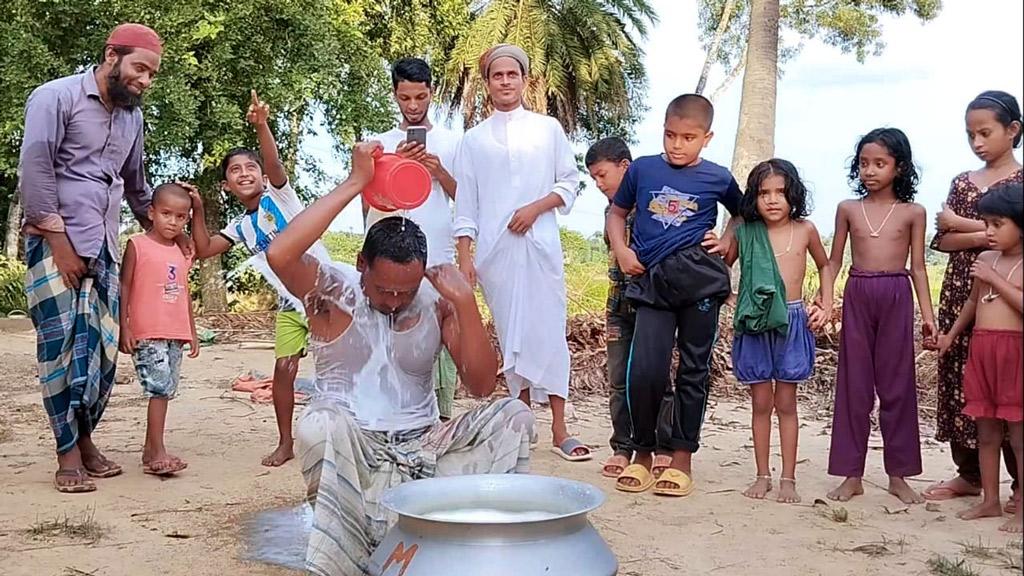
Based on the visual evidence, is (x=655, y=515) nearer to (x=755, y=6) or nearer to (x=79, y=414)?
(x=79, y=414)

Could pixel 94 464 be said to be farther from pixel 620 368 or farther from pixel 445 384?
pixel 620 368

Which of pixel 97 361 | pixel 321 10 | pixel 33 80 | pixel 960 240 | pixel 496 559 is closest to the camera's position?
pixel 496 559

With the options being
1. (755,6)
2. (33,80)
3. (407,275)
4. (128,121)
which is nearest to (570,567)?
(407,275)

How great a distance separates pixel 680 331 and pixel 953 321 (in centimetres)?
100

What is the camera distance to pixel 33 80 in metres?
10.8

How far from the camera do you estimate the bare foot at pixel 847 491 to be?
3.66 meters

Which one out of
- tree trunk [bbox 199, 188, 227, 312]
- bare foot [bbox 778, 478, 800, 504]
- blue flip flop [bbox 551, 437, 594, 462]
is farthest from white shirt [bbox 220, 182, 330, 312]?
tree trunk [bbox 199, 188, 227, 312]

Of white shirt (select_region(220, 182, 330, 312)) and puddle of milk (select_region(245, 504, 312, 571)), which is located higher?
white shirt (select_region(220, 182, 330, 312))

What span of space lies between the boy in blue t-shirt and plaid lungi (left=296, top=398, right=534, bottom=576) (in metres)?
1.22

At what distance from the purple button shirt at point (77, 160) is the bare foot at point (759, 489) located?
8.61 feet

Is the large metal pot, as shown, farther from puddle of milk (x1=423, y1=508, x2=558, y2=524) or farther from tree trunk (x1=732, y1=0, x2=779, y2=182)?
tree trunk (x1=732, y1=0, x2=779, y2=182)

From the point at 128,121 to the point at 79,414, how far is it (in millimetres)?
1160

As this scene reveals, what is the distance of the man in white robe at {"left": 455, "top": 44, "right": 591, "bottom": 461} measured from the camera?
4223 millimetres

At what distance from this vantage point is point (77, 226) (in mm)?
3635
